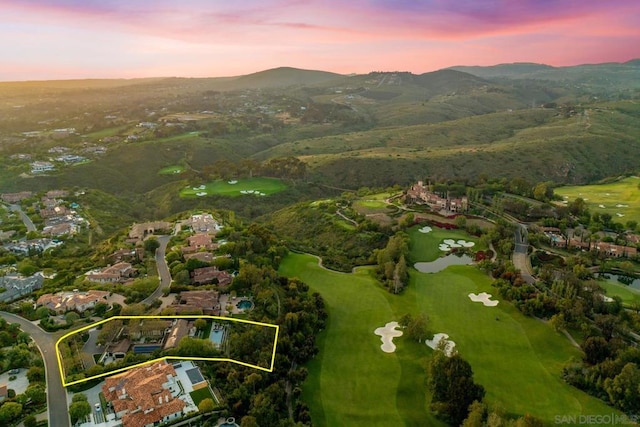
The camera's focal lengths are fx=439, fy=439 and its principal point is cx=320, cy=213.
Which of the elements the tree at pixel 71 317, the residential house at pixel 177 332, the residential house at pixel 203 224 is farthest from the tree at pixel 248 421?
the residential house at pixel 203 224

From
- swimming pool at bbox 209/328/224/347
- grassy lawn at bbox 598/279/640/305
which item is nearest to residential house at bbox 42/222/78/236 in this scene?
swimming pool at bbox 209/328/224/347

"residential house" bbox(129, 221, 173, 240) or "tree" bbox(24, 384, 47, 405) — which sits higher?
"tree" bbox(24, 384, 47, 405)

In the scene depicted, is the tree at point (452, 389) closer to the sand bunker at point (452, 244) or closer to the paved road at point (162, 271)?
the paved road at point (162, 271)

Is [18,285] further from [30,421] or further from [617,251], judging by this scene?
[617,251]

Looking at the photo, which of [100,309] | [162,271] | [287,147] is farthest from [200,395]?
[287,147]

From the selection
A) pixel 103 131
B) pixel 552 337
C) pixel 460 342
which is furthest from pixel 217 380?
pixel 103 131

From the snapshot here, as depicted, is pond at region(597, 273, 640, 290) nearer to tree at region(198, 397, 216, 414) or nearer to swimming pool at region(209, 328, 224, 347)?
swimming pool at region(209, 328, 224, 347)
